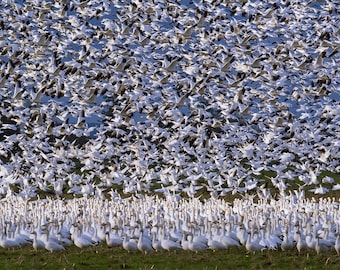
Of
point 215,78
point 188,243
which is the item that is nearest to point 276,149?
point 215,78

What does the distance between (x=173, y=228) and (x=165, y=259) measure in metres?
2.68

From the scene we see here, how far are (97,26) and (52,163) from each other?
6764 millimetres

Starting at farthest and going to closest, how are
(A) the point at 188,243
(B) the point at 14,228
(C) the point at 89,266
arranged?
(B) the point at 14,228
(A) the point at 188,243
(C) the point at 89,266

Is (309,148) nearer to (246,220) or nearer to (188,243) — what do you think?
(246,220)

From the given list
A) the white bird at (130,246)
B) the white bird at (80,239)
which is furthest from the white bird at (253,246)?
the white bird at (80,239)

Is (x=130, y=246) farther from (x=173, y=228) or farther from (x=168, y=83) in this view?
(x=168, y=83)

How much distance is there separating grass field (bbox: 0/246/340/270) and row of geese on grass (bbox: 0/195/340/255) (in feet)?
0.87

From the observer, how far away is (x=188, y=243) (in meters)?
23.2

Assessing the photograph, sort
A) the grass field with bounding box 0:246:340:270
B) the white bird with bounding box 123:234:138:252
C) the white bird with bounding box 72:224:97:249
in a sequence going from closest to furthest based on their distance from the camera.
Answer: the grass field with bounding box 0:246:340:270 → the white bird with bounding box 123:234:138:252 → the white bird with bounding box 72:224:97:249

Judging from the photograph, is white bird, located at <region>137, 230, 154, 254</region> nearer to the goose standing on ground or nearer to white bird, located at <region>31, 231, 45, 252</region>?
the goose standing on ground

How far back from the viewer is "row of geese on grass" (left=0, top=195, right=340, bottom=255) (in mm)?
23547

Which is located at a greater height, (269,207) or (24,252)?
(269,207)

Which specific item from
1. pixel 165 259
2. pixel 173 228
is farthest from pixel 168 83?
pixel 165 259

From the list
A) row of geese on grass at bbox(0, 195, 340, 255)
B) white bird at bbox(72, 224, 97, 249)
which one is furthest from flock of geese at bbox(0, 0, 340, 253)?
white bird at bbox(72, 224, 97, 249)
